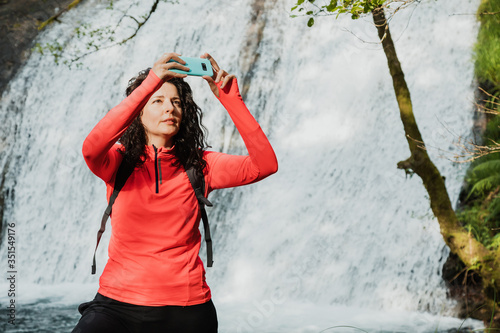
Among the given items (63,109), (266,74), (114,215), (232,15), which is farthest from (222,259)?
(114,215)

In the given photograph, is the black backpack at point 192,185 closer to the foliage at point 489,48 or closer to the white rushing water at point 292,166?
the white rushing water at point 292,166

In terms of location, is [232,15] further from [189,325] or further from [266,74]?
[189,325]

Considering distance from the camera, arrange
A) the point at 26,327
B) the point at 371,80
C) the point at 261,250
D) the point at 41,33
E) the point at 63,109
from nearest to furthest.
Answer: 1. the point at 26,327
2. the point at 261,250
3. the point at 371,80
4. the point at 63,109
5. the point at 41,33

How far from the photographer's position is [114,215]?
1852 millimetres

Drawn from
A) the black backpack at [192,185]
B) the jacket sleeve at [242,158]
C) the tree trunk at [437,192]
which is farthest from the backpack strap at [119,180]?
the tree trunk at [437,192]

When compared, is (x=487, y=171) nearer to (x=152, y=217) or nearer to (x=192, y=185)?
(x=192, y=185)

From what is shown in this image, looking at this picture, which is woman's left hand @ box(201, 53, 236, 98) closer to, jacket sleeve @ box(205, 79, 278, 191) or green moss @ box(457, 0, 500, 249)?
jacket sleeve @ box(205, 79, 278, 191)

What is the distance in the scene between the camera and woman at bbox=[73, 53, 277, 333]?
1.70 meters

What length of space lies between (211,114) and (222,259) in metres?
2.52

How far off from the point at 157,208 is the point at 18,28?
10981 mm

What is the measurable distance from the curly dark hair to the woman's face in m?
0.04

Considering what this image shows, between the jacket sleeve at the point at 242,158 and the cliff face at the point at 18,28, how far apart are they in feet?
30.5

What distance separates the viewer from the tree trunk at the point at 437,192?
498cm

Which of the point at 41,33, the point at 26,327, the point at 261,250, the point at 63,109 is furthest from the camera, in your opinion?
the point at 41,33
